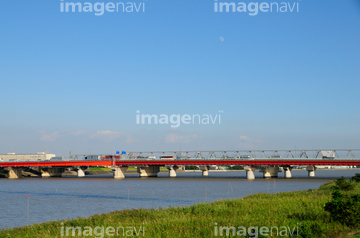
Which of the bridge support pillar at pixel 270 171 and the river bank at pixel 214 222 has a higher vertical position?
the river bank at pixel 214 222

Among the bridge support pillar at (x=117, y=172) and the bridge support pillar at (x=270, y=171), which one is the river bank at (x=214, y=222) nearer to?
the bridge support pillar at (x=270, y=171)

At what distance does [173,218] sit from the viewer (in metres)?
38.3

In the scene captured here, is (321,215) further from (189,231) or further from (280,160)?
(280,160)

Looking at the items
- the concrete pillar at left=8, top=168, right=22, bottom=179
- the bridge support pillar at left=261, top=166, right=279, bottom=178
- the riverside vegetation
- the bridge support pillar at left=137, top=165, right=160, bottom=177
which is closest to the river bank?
the riverside vegetation

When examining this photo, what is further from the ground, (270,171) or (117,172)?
(270,171)

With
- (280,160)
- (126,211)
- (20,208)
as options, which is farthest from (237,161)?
(126,211)

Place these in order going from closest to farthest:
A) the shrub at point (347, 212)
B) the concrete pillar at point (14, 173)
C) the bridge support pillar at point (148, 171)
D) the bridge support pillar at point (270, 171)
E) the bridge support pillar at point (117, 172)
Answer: the shrub at point (347, 212), the bridge support pillar at point (270, 171), the bridge support pillar at point (117, 172), the bridge support pillar at point (148, 171), the concrete pillar at point (14, 173)

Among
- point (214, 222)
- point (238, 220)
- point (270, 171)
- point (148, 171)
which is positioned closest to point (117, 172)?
point (148, 171)

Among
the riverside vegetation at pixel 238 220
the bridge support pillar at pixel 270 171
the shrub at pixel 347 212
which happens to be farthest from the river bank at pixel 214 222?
the bridge support pillar at pixel 270 171

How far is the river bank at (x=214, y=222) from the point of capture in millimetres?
31094

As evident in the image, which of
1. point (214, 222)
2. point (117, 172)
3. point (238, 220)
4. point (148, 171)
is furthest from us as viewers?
point (148, 171)

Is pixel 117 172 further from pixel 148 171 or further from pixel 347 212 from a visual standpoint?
pixel 347 212

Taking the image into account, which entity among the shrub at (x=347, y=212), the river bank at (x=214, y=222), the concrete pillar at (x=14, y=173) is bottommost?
the concrete pillar at (x=14, y=173)

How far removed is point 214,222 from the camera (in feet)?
114
